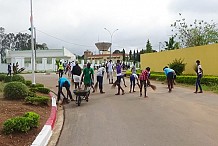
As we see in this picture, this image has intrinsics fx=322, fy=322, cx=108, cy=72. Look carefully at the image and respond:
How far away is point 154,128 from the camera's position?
27.6ft

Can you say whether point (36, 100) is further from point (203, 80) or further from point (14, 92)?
point (203, 80)

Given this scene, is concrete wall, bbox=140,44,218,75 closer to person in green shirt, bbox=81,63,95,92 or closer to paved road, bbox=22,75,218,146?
paved road, bbox=22,75,218,146

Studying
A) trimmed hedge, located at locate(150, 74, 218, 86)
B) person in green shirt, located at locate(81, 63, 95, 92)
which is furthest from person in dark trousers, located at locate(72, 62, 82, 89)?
trimmed hedge, located at locate(150, 74, 218, 86)

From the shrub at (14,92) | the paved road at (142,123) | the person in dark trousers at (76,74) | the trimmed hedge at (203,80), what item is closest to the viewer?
the paved road at (142,123)

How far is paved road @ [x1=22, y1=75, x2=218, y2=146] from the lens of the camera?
286 inches

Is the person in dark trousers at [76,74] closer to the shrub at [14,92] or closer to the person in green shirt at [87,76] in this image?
the person in green shirt at [87,76]

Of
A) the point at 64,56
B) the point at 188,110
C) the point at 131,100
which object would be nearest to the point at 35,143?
the point at 188,110

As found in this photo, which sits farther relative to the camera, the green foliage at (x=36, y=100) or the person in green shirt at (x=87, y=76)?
the person in green shirt at (x=87, y=76)

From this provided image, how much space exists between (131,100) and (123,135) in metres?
6.31

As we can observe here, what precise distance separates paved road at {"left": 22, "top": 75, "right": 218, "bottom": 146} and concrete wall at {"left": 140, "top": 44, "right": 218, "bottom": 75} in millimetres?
10096

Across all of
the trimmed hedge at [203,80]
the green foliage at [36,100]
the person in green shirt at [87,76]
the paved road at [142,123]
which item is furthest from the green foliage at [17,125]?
the trimmed hedge at [203,80]

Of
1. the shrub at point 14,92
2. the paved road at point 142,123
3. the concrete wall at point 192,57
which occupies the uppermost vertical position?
the concrete wall at point 192,57

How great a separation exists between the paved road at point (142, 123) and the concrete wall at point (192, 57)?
397 inches

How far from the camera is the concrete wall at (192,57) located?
23.3 meters
